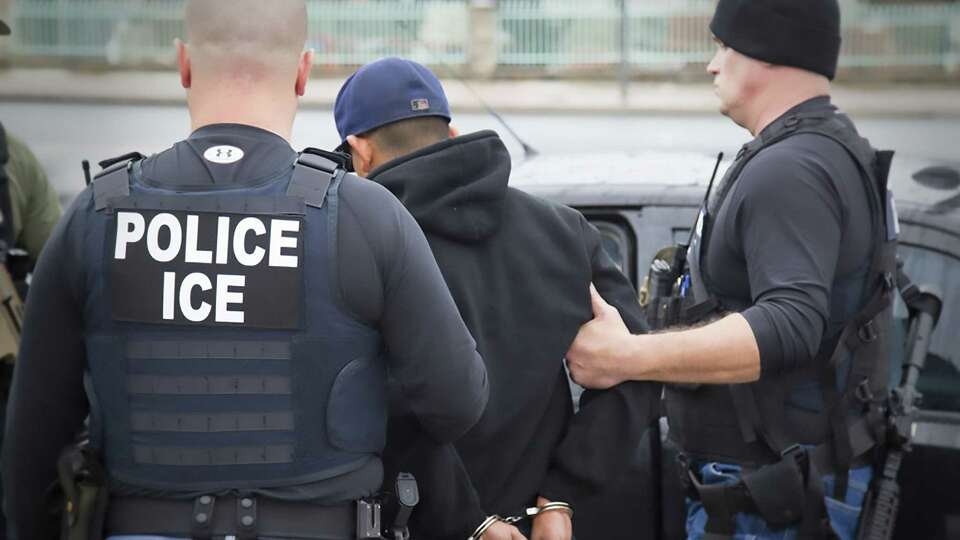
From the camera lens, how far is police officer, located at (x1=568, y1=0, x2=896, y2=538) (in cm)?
278

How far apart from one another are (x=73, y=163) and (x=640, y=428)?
1628 cm

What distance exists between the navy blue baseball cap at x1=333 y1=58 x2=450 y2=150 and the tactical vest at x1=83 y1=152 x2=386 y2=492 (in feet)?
1.69

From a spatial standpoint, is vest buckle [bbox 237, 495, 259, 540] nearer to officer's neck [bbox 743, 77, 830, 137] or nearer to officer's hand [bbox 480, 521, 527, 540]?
officer's hand [bbox 480, 521, 527, 540]

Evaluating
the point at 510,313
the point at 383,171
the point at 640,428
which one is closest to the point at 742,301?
the point at 640,428

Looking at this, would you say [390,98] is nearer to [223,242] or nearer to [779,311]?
[223,242]

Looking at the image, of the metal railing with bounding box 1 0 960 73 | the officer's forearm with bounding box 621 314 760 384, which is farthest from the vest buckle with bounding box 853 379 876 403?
the metal railing with bounding box 1 0 960 73

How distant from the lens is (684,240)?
3.87 metres

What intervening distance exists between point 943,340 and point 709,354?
114 cm

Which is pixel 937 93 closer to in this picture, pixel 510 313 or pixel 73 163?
pixel 73 163

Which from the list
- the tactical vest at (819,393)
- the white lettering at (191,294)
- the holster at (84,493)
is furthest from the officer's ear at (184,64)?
the tactical vest at (819,393)

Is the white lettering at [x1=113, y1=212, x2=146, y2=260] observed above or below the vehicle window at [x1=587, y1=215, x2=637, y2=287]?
above

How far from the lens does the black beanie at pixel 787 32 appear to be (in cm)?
306

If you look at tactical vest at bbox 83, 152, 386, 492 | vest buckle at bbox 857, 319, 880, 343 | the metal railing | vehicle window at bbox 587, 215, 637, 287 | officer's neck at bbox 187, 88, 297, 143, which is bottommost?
the metal railing

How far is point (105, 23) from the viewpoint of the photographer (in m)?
24.6
